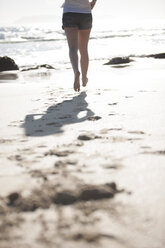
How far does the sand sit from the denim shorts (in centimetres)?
143

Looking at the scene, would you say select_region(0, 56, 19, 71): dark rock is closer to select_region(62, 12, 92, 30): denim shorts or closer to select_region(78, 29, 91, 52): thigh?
select_region(78, 29, 91, 52): thigh

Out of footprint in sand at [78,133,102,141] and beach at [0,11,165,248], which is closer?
beach at [0,11,165,248]

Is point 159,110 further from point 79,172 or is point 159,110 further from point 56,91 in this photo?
point 56,91

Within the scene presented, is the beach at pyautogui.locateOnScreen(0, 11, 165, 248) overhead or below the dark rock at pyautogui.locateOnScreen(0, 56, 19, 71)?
below

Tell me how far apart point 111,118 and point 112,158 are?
28.4 inches

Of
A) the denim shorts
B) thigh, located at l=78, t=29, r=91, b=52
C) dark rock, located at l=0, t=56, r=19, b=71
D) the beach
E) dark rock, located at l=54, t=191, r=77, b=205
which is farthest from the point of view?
dark rock, located at l=0, t=56, r=19, b=71

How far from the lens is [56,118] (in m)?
2.02

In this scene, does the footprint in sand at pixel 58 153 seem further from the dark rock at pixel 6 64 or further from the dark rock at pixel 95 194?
the dark rock at pixel 6 64

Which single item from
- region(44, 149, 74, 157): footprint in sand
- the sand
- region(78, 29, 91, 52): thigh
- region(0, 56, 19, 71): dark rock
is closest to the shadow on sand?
the sand

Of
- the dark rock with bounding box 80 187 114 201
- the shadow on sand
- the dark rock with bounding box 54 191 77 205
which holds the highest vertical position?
the dark rock with bounding box 80 187 114 201

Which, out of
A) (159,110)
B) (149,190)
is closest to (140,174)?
(149,190)

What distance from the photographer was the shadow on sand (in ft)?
5.65

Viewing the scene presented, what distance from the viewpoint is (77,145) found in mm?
1401

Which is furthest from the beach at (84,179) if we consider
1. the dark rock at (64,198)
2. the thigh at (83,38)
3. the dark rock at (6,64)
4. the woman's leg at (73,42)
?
the dark rock at (6,64)
